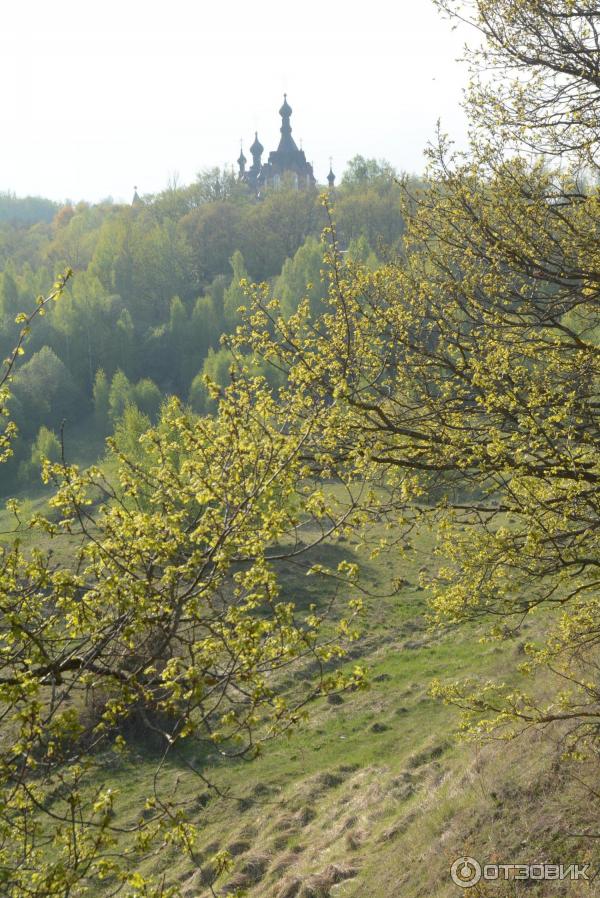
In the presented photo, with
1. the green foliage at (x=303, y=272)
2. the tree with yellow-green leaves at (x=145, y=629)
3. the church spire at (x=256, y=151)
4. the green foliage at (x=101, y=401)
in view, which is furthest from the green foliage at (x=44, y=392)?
the church spire at (x=256, y=151)

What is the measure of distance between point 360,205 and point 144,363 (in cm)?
2795

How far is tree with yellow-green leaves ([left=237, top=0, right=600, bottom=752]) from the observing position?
325 inches

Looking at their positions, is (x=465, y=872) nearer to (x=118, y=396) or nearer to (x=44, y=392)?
(x=118, y=396)

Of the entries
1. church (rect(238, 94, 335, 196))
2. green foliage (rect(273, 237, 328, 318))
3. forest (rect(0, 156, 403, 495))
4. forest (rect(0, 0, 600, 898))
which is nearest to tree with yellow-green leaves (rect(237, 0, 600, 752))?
forest (rect(0, 0, 600, 898))

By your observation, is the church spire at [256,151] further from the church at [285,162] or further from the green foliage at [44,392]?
the green foliage at [44,392]

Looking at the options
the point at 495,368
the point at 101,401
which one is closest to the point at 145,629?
the point at 495,368

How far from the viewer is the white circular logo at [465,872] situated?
Result: 30.0 feet

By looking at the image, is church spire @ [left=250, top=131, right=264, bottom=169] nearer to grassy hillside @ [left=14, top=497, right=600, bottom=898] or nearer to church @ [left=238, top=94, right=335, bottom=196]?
church @ [left=238, top=94, right=335, bottom=196]

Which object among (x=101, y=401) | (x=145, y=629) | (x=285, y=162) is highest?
(x=285, y=162)

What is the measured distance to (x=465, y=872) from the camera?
9.42 m

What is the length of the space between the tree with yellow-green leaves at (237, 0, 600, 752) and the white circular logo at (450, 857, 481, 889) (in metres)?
1.62

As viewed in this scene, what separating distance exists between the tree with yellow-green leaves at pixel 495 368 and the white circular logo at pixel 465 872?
5.32 ft

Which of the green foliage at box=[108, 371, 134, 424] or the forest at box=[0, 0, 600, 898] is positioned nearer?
the forest at box=[0, 0, 600, 898]

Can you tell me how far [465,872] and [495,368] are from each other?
602 cm
